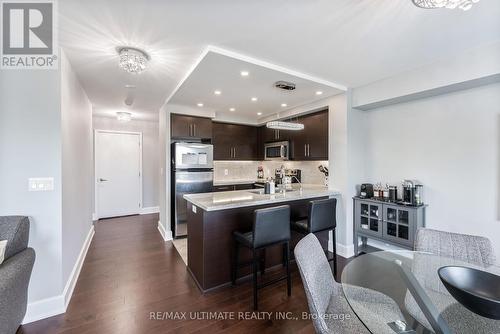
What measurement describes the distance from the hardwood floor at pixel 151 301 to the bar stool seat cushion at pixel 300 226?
0.57 meters

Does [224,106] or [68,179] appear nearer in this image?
[68,179]

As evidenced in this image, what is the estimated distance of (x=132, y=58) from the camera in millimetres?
2137

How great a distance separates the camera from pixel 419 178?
3.01 meters

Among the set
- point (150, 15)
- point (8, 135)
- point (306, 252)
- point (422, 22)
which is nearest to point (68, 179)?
point (8, 135)

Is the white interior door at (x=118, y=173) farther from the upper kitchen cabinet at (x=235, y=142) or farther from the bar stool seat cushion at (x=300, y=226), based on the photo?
the bar stool seat cushion at (x=300, y=226)

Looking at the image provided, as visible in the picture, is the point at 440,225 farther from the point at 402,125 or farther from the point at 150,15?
the point at 150,15

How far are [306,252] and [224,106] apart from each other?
11.0 feet

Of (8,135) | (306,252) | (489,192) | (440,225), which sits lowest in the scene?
(440,225)

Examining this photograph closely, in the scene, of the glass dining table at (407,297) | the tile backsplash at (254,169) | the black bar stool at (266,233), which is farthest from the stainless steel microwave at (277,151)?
the glass dining table at (407,297)

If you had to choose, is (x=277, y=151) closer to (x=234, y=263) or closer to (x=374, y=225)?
(x=374, y=225)

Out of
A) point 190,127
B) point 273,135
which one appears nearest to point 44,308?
point 190,127

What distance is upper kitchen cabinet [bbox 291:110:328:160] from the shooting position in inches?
147

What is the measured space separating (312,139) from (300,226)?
6.06 feet

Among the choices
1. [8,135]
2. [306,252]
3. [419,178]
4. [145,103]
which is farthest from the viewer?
[145,103]
